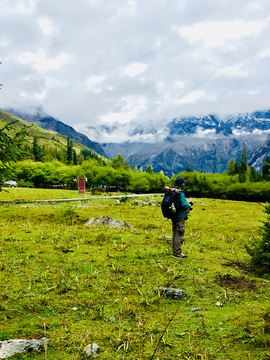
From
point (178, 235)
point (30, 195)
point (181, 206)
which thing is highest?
point (181, 206)

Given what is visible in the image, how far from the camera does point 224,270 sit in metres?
8.23

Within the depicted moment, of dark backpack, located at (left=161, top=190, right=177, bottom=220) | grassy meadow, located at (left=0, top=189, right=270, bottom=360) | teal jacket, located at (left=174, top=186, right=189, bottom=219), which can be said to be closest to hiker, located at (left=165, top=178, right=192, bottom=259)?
teal jacket, located at (left=174, top=186, right=189, bottom=219)

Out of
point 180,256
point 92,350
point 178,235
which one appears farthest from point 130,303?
point 178,235

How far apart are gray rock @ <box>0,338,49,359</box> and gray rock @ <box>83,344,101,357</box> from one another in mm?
673

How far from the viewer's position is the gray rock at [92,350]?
3616 millimetres

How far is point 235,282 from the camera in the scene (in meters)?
7.08

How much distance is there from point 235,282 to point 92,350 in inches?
201

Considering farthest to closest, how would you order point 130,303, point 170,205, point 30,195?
point 30,195, point 170,205, point 130,303

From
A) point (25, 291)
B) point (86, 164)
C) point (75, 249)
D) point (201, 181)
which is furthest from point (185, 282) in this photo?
point (201, 181)

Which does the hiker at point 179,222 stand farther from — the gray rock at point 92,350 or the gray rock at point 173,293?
the gray rock at point 92,350

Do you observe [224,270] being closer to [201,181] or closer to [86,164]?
[86,164]

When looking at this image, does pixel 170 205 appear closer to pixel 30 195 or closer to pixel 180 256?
pixel 180 256

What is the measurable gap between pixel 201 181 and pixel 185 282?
310 ft

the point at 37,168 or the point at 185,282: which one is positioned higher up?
the point at 37,168
